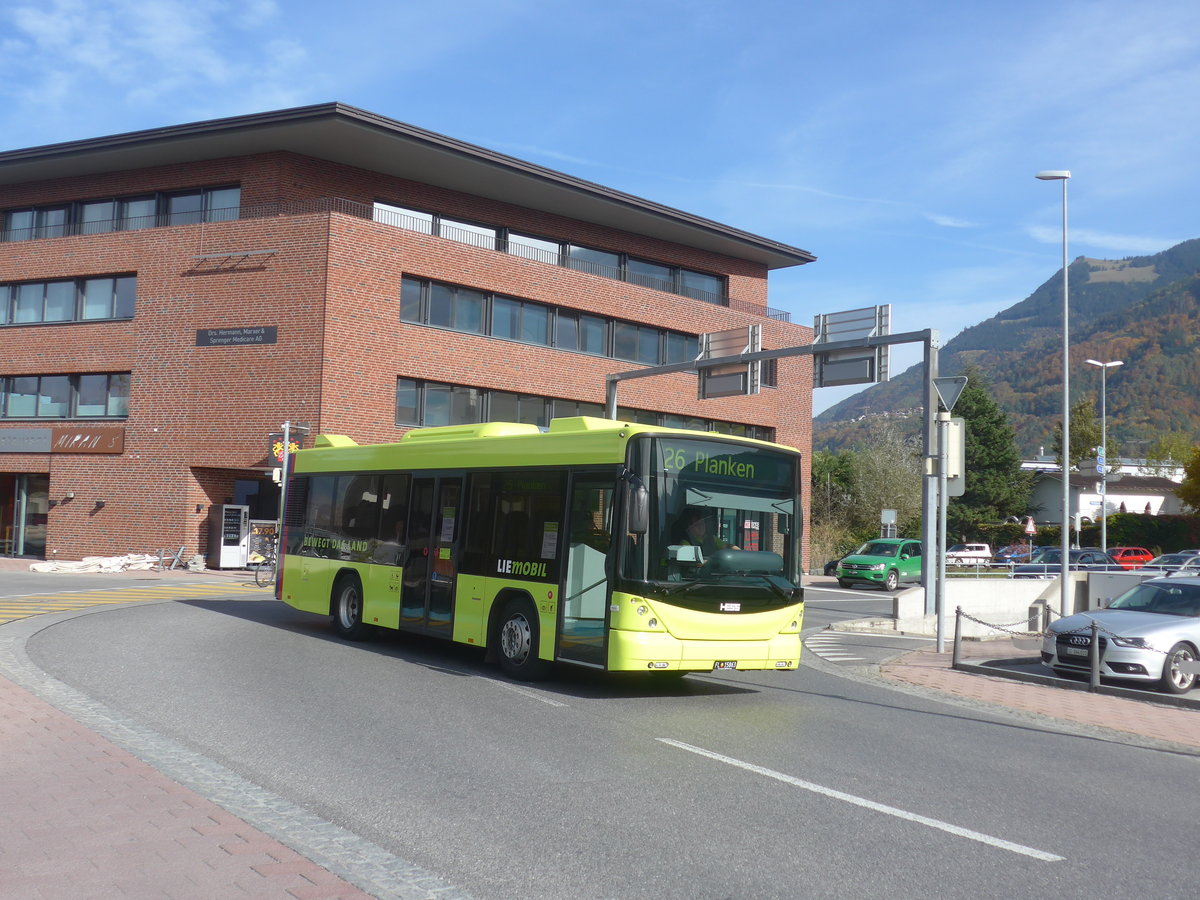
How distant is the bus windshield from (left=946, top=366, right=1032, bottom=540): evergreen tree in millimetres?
61992

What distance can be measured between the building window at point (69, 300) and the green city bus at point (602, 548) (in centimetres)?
2448

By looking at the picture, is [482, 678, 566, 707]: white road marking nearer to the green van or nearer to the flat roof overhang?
the flat roof overhang

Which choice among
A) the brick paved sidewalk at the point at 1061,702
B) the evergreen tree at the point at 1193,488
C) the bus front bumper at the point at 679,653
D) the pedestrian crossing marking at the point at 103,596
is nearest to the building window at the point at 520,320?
the pedestrian crossing marking at the point at 103,596

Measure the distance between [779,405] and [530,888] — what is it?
40.6 metres

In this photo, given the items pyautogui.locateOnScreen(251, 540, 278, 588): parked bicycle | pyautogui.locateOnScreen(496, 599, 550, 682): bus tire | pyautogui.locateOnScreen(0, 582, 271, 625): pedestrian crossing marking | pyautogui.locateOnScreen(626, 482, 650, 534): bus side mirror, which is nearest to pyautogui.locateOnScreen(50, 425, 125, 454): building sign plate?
pyautogui.locateOnScreen(251, 540, 278, 588): parked bicycle

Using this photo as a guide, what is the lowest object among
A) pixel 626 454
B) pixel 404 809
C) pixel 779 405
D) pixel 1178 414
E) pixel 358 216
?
pixel 404 809

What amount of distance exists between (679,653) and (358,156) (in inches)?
1063

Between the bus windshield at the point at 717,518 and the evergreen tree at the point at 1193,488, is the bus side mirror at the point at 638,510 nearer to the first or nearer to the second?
the bus windshield at the point at 717,518

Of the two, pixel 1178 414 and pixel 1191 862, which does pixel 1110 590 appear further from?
pixel 1178 414

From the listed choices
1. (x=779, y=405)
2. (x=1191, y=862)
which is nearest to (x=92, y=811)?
(x=1191, y=862)

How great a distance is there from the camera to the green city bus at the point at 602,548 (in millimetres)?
10828

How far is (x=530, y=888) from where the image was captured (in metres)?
4.99

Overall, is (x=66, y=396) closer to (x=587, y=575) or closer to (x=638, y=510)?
(x=587, y=575)

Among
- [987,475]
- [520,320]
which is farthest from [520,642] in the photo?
[987,475]
